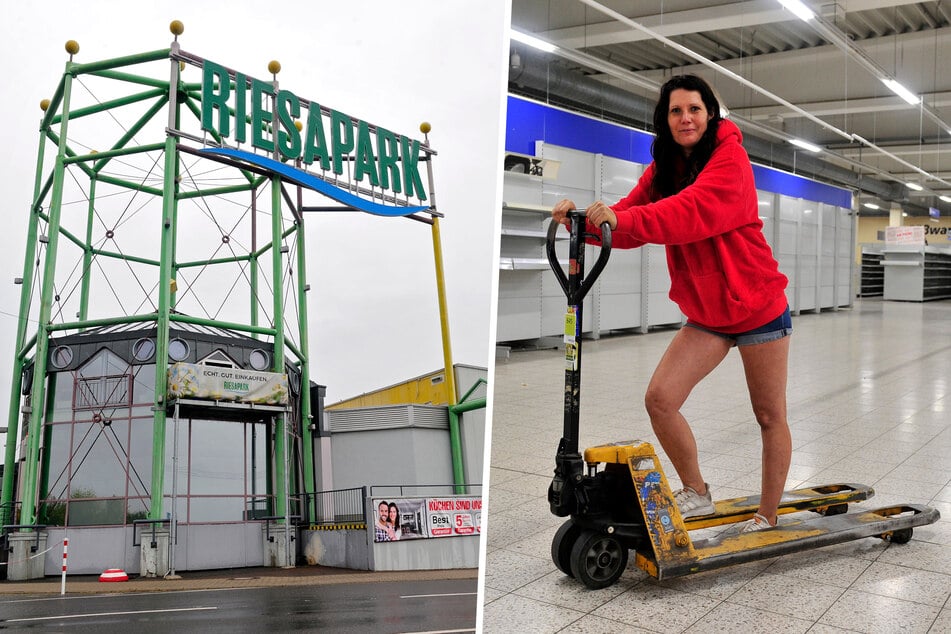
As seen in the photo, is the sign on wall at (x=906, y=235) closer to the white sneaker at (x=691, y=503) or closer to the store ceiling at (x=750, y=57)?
the store ceiling at (x=750, y=57)

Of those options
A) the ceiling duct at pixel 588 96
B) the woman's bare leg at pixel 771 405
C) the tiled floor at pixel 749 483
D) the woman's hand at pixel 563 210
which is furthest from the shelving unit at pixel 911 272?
the woman's hand at pixel 563 210

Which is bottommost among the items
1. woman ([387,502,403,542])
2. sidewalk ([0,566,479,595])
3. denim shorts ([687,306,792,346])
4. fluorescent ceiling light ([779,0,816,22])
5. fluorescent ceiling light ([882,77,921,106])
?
sidewalk ([0,566,479,595])

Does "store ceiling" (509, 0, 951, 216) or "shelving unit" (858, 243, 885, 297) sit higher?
"store ceiling" (509, 0, 951, 216)

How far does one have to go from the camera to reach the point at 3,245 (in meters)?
1.21

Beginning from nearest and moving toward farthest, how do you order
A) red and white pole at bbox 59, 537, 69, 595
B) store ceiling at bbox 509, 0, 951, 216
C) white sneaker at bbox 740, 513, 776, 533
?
1. red and white pole at bbox 59, 537, 69, 595
2. white sneaker at bbox 740, 513, 776, 533
3. store ceiling at bbox 509, 0, 951, 216

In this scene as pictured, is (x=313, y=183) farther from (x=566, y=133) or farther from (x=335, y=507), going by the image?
(x=566, y=133)

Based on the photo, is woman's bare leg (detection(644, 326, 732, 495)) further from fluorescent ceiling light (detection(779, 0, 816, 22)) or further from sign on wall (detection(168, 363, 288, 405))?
fluorescent ceiling light (detection(779, 0, 816, 22))

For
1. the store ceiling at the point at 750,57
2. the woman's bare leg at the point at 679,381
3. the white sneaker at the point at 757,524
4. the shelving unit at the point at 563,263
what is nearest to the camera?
the woman's bare leg at the point at 679,381

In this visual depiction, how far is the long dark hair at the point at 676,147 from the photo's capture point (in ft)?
7.19

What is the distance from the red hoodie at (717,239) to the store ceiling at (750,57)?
18.9ft

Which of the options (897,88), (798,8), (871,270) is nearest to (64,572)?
(798,8)

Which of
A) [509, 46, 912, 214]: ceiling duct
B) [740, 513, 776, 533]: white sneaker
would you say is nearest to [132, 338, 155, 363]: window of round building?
[740, 513, 776, 533]: white sneaker

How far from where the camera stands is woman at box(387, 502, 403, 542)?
1.38 m

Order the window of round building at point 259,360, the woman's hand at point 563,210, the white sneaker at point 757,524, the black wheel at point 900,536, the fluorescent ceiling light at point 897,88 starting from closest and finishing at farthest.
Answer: the window of round building at point 259,360
the woman's hand at point 563,210
the white sneaker at point 757,524
the black wheel at point 900,536
the fluorescent ceiling light at point 897,88
